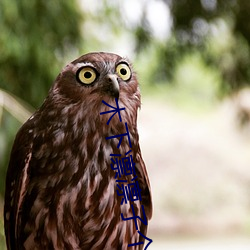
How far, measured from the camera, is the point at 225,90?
2.58 m

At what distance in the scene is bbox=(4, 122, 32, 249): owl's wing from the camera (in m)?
0.81

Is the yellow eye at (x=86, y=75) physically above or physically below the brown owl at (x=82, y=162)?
above

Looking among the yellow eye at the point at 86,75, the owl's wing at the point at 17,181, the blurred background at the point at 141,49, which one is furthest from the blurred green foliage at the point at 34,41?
the yellow eye at the point at 86,75

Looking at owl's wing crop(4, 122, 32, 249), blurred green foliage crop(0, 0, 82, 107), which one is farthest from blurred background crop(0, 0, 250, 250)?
owl's wing crop(4, 122, 32, 249)

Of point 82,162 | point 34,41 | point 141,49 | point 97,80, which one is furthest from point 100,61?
point 141,49

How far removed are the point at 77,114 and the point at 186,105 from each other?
4159 mm

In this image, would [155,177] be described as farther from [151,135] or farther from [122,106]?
[122,106]

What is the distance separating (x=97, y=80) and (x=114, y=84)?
27 mm

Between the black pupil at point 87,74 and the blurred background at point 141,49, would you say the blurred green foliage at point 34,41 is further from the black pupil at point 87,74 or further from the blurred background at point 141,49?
the black pupil at point 87,74

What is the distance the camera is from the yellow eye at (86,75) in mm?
732

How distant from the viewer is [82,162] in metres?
0.78

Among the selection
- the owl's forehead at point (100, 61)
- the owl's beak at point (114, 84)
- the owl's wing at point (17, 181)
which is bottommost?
the owl's wing at point (17, 181)

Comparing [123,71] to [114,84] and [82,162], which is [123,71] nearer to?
[114,84]

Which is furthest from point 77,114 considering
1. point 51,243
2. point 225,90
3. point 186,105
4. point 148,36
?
point 186,105
